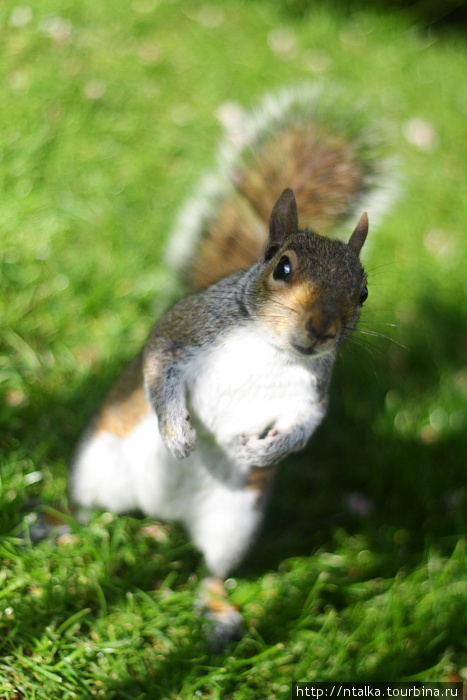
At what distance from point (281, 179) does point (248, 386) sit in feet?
2.46

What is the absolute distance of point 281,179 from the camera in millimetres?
1896

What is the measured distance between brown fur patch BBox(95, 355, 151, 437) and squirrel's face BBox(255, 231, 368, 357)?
0.45 m

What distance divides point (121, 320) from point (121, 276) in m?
0.21

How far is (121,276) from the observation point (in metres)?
2.47

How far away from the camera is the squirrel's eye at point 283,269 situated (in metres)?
1.32

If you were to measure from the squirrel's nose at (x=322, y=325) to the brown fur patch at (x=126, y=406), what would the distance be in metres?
0.56

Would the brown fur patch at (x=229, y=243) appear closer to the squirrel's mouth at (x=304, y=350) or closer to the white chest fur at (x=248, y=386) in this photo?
the white chest fur at (x=248, y=386)

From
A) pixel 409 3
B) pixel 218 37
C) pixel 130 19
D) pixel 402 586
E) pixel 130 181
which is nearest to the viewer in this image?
pixel 402 586

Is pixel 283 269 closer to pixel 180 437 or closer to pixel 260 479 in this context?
pixel 180 437

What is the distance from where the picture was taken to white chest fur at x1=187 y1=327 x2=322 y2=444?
1.41 meters

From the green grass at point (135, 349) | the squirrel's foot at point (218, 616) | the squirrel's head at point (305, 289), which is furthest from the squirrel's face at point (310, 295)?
the squirrel's foot at point (218, 616)

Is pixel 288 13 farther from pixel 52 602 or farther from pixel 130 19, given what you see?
pixel 52 602

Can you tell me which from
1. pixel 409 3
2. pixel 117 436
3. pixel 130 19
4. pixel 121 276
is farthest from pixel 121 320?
pixel 409 3

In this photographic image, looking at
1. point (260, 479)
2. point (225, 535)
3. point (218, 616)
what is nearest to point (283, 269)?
point (260, 479)
